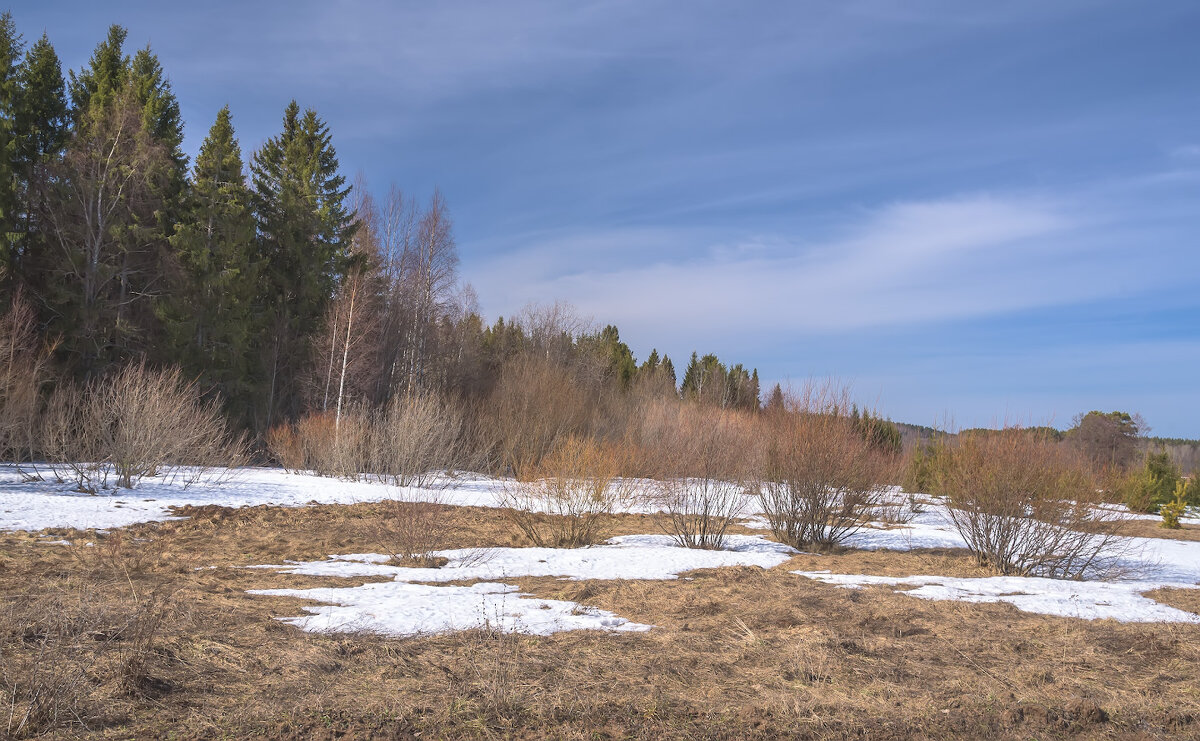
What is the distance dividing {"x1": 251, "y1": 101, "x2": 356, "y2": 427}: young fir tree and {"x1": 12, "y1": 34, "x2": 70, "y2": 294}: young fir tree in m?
7.24

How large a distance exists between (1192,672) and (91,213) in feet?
101

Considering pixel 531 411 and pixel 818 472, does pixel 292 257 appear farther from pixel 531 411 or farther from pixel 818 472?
pixel 818 472

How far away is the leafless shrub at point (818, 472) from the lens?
1223cm

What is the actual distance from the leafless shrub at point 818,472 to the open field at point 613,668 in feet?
12.8

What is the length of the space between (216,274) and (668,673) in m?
28.2

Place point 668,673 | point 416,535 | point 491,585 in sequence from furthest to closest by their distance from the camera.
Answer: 1. point 416,535
2. point 491,585
3. point 668,673

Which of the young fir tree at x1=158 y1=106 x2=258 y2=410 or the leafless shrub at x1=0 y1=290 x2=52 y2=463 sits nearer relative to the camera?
the leafless shrub at x1=0 y1=290 x2=52 y2=463

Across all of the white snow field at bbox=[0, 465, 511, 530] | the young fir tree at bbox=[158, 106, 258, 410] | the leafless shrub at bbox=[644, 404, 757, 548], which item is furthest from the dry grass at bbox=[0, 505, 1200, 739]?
the young fir tree at bbox=[158, 106, 258, 410]

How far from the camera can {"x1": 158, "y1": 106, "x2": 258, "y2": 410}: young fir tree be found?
27.8 meters

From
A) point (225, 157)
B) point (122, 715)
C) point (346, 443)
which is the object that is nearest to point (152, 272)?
point (225, 157)

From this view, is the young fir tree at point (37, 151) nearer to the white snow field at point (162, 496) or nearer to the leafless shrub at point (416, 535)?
the white snow field at point (162, 496)

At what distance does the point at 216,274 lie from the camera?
28.5 m

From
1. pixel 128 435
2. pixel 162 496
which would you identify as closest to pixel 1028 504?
pixel 162 496

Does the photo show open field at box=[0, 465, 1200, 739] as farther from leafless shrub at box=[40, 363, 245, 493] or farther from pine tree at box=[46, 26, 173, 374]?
pine tree at box=[46, 26, 173, 374]
